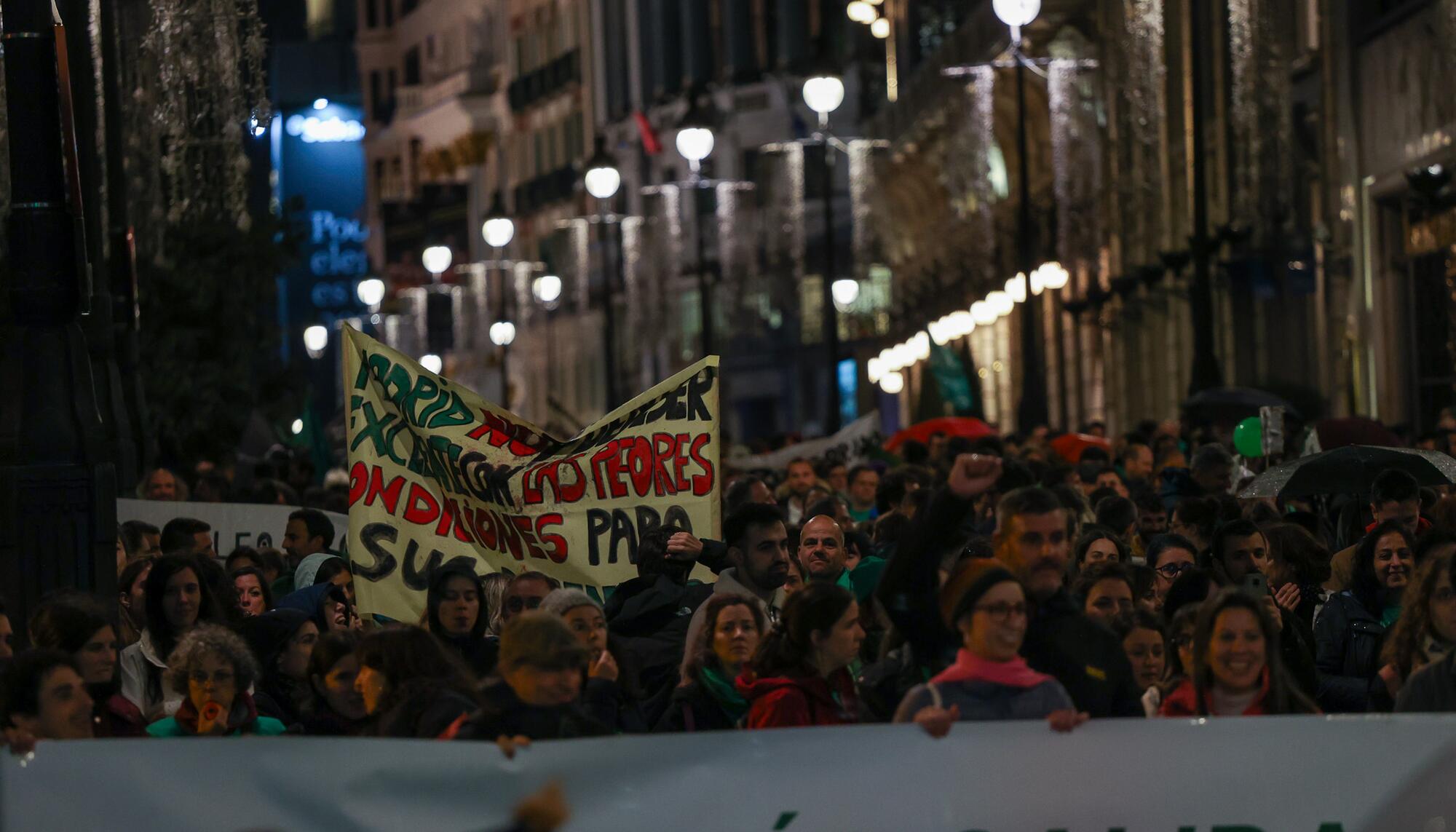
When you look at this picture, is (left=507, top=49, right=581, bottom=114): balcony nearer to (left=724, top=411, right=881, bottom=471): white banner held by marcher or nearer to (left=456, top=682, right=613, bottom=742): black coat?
(left=724, top=411, right=881, bottom=471): white banner held by marcher

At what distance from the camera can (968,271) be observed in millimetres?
52906

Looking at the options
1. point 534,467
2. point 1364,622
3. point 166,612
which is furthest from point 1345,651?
point 166,612

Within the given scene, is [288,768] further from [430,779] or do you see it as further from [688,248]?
[688,248]

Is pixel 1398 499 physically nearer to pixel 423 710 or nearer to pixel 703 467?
pixel 703 467

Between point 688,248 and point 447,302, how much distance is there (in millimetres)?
18146

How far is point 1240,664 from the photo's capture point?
739cm

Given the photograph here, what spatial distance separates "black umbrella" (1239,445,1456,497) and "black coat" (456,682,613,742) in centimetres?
749

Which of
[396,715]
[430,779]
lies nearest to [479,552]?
[396,715]

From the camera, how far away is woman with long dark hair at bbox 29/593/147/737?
837 centimetres

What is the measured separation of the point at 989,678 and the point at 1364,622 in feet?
10.7

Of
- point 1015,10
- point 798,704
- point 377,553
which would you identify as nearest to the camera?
point 798,704

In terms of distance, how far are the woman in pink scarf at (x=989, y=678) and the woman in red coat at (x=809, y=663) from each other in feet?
2.57

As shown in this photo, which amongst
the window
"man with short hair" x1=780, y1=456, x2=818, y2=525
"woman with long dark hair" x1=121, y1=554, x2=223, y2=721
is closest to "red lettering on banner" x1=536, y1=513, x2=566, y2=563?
"woman with long dark hair" x1=121, y1=554, x2=223, y2=721

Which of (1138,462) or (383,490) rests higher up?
(383,490)
